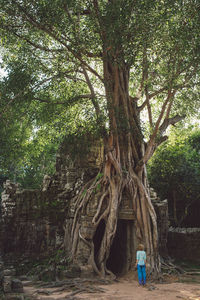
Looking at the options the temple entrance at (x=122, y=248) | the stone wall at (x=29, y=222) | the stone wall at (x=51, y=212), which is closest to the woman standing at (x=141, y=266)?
the temple entrance at (x=122, y=248)

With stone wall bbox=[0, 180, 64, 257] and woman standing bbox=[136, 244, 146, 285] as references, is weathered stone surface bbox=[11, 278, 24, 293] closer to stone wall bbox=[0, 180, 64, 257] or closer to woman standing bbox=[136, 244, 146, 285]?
woman standing bbox=[136, 244, 146, 285]

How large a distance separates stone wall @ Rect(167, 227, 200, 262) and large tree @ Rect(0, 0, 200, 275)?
413cm

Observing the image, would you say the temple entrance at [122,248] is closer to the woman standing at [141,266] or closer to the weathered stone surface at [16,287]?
the woman standing at [141,266]

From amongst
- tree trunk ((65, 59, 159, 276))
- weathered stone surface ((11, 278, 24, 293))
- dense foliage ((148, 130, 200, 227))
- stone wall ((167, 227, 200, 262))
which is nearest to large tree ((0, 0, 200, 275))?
tree trunk ((65, 59, 159, 276))

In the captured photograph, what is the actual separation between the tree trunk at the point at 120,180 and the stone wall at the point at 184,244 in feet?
13.5

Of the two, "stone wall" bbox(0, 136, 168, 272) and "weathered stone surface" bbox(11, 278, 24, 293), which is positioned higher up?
"stone wall" bbox(0, 136, 168, 272)

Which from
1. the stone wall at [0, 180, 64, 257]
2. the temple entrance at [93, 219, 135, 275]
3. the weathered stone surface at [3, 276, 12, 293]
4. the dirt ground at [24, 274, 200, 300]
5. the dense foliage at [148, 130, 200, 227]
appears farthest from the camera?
the dense foliage at [148, 130, 200, 227]

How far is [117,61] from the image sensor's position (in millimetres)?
8859

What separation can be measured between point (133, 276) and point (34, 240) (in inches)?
145

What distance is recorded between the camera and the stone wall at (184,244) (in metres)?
12.1

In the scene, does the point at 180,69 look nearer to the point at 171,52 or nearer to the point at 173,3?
the point at 171,52

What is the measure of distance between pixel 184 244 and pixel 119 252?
3523 millimetres

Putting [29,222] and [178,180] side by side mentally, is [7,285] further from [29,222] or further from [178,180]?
[178,180]

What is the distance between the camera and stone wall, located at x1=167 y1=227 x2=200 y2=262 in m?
12.1
